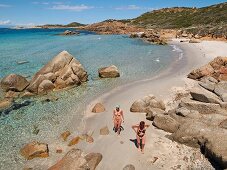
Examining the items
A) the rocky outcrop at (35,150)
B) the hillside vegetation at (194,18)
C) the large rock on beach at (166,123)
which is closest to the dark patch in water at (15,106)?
the rocky outcrop at (35,150)

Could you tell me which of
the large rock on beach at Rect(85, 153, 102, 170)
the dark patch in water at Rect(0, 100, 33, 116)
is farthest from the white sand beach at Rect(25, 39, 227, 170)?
the dark patch in water at Rect(0, 100, 33, 116)

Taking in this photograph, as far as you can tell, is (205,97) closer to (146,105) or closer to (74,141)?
(146,105)

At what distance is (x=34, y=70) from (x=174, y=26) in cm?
10113

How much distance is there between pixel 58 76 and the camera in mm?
33188

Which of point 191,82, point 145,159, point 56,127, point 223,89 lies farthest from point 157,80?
point 145,159

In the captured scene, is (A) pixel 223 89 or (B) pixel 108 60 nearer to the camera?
(A) pixel 223 89

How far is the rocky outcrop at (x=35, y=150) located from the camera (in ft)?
57.2

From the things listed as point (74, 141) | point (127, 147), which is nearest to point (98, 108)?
point (74, 141)

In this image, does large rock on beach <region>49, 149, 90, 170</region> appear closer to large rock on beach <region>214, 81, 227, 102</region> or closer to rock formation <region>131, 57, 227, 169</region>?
rock formation <region>131, 57, 227, 169</region>

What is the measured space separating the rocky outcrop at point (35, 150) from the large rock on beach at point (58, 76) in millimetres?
13462

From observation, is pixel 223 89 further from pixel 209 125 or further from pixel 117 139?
pixel 117 139

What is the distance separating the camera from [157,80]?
3416 centimetres

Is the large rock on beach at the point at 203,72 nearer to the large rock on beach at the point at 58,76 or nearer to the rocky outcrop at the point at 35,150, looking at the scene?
the large rock on beach at the point at 58,76

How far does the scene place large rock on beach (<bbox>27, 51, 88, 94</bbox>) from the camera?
3125 centimetres
